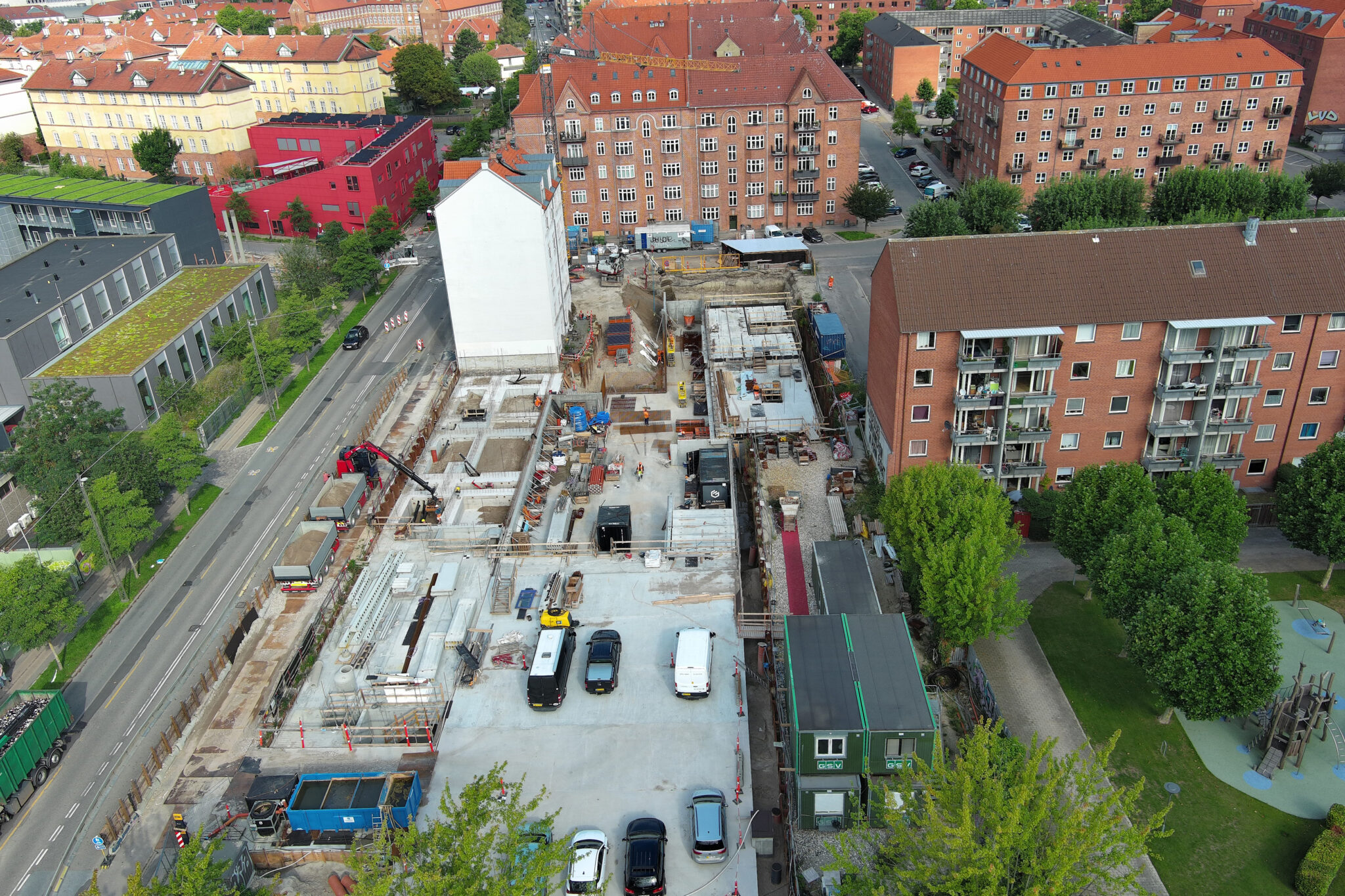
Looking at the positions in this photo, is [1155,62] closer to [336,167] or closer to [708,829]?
[336,167]

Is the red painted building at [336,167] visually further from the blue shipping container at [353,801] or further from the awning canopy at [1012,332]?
the blue shipping container at [353,801]

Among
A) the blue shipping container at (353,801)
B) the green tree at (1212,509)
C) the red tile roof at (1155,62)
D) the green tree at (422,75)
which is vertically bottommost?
the blue shipping container at (353,801)

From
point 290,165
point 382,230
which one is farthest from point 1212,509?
point 290,165

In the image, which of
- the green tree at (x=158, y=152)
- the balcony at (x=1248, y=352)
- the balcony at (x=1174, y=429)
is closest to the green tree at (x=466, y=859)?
the balcony at (x=1174, y=429)

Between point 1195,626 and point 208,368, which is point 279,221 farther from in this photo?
point 1195,626

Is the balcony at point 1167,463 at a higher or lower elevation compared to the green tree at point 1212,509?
lower

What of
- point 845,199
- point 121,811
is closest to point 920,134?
point 845,199

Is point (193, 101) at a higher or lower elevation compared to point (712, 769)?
higher
